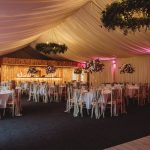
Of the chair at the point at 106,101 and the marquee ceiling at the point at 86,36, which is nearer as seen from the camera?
the chair at the point at 106,101

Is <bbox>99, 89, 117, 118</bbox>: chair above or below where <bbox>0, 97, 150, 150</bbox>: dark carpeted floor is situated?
above

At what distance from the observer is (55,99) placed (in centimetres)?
1311

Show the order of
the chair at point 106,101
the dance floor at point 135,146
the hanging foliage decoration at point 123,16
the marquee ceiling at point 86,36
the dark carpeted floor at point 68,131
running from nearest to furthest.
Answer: the dance floor at point 135,146 → the hanging foliage decoration at point 123,16 → the dark carpeted floor at point 68,131 → the chair at point 106,101 → the marquee ceiling at point 86,36

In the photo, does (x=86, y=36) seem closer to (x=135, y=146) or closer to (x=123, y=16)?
(x=123, y=16)

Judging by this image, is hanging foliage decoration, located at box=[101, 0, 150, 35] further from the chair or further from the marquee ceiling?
the chair

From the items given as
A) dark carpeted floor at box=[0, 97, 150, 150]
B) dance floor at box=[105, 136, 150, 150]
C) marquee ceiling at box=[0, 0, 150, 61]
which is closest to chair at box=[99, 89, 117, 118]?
dark carpeted floor at box=[0, 97, 150, 150]

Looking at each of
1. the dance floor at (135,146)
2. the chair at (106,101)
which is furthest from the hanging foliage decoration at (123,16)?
the chair at (106,101)

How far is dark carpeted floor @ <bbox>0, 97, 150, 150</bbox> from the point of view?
4.90 m

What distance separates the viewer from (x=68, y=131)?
6.02 meters

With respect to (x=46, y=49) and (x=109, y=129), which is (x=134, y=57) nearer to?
(x=46, y=49)

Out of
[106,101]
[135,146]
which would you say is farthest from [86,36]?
[135,146]

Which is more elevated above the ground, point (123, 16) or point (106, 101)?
point (123, 16)

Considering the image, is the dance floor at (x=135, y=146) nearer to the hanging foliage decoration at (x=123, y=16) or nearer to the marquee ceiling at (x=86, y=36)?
the hanging foliage decoration at (x=123, y=16)

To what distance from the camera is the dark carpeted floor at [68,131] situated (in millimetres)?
4902
